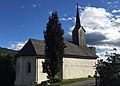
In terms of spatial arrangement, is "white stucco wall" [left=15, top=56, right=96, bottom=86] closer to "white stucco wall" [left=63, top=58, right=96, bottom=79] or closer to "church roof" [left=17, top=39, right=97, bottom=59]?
"white stucco wall" [left=63, top=58, right=96, bottom=79]

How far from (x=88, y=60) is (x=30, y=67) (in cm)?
1651

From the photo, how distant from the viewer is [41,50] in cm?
5012

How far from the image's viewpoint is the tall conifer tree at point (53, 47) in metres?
41.5

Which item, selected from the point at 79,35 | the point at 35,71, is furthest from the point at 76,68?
the point at 35,71

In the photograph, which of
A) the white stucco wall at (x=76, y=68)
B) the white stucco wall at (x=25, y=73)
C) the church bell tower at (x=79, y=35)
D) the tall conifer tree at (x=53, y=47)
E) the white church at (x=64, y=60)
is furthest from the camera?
the church bell tower at (x=79, y=35)

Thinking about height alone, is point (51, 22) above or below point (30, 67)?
above

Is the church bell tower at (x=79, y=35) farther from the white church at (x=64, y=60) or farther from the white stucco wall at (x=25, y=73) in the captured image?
the white stucco wall at (x=25, y=73)

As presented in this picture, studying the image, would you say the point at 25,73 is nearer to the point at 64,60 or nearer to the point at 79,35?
the point at 64,60

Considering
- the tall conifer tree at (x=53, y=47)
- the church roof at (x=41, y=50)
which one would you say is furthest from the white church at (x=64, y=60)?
the tall conifer tree at (x=53, y=47)

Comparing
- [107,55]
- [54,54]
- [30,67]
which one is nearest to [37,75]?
[30,67]

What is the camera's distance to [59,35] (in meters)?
42.6

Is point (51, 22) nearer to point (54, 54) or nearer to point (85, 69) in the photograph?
point (54, 54)

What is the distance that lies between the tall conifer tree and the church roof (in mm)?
6894

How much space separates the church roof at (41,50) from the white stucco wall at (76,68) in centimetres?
115
